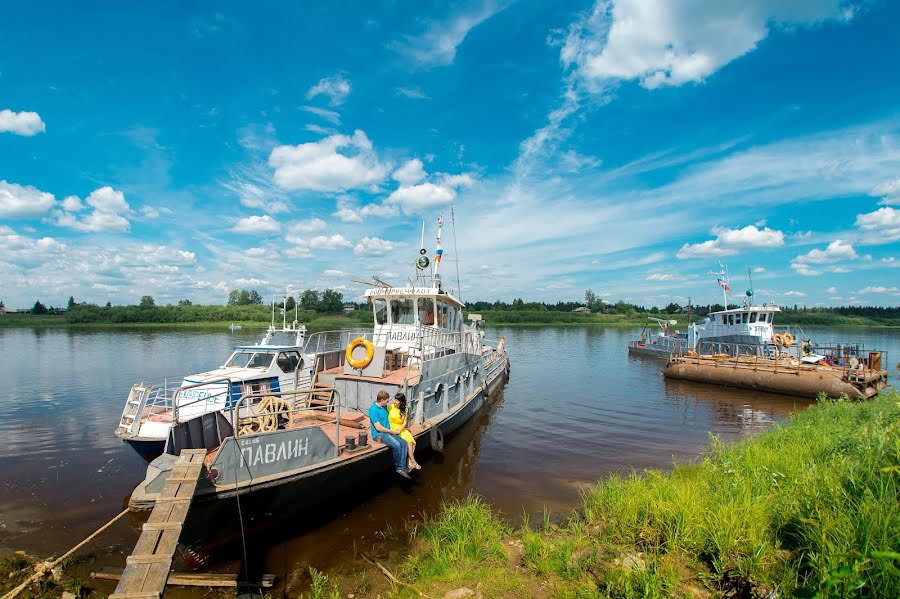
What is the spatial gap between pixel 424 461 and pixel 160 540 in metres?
7.11

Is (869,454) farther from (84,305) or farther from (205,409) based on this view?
(84,305)

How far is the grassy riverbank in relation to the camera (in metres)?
3.93

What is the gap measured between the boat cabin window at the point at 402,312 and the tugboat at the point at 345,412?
0.04 m

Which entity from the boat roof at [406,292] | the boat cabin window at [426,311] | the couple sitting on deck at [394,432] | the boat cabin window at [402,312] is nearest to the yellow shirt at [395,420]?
the couple sitting on deck at [394,432]

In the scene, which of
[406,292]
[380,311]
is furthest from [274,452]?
[380,311]

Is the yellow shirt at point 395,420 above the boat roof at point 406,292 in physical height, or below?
below

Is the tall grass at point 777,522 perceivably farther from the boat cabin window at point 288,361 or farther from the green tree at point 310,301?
the green tree at point 310,301

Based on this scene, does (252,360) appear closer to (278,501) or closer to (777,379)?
(278,501)

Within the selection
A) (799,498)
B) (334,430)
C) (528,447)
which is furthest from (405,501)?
(799,498)

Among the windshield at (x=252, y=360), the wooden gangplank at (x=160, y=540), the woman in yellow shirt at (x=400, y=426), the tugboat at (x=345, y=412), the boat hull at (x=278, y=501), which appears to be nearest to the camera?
the wooden gangplank at (x=160, y=540)

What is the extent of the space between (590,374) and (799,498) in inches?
992

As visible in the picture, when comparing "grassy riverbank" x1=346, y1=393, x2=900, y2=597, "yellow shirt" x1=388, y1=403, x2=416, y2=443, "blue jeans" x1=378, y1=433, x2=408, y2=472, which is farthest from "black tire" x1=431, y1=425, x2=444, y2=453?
"grassy riverbank" x1=346, y1=393, x2=900, y2=597

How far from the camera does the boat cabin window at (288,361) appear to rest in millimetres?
13746

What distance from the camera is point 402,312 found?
15211 millimetres
